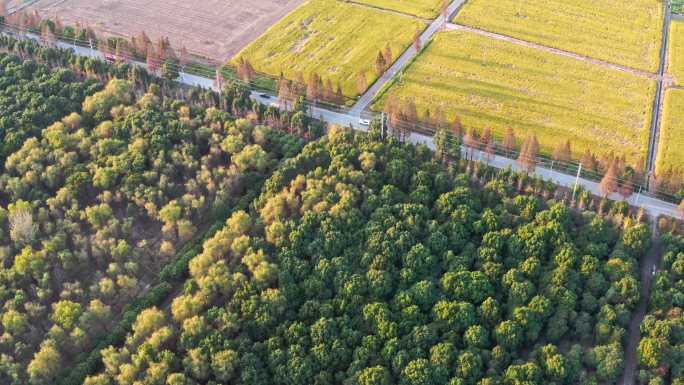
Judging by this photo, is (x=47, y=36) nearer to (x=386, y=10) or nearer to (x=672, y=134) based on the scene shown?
(x=386, y=10)

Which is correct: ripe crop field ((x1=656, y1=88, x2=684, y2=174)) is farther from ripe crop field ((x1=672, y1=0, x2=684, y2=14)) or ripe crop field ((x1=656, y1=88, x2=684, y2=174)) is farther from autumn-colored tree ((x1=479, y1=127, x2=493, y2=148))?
ripe crop field ((x1=672, y1=0, x2=684, y2=14))

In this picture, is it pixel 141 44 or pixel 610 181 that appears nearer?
pixel 610 181

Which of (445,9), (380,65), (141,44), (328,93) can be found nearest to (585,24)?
(445,9)

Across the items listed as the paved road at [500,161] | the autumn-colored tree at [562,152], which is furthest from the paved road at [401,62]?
the autumn-colored tree at [562,152]

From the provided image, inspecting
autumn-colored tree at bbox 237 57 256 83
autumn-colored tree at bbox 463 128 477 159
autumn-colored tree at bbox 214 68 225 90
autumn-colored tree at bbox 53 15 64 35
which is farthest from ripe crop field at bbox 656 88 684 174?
autumn-colored tree at bbox 53 15 64 35

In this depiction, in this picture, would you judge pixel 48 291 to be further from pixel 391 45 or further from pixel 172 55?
pixel 391 45

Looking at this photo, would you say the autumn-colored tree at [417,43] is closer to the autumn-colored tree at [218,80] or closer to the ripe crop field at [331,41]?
the ripe crop field at [331,41]
